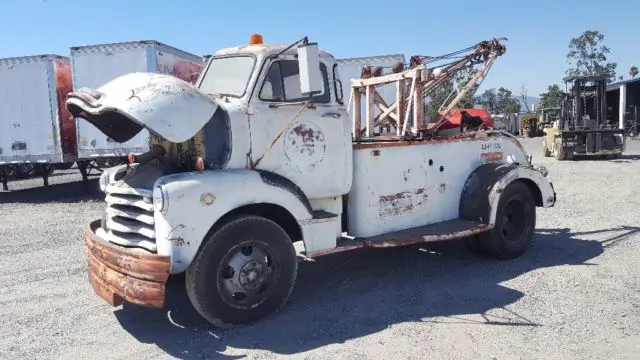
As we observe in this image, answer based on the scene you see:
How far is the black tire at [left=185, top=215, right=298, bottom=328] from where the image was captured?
4156 millimetres

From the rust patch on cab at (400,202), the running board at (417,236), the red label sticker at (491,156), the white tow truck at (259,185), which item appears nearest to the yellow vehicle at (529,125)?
the red label sticker at (491,156)

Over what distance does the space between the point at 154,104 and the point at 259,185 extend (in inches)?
42.1

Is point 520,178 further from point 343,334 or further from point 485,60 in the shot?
point 343,334

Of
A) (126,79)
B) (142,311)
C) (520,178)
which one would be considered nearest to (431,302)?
(520,178)

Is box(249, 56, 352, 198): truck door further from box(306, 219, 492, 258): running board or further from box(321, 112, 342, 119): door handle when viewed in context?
box(306, 219, 492, 258): running board

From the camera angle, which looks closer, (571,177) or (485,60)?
(485,60)

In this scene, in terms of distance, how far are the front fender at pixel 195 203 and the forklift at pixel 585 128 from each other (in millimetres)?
16621

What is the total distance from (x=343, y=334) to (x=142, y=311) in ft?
6.66

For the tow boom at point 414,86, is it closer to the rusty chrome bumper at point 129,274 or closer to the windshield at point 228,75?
the windshield at point 228,75

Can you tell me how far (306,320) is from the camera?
4.54 metres

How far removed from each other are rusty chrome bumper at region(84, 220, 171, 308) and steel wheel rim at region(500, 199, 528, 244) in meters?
4.30

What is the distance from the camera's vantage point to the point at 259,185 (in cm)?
438

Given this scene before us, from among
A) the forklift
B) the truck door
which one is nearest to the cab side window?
the truck door

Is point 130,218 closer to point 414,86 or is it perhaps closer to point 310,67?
point 310,67
